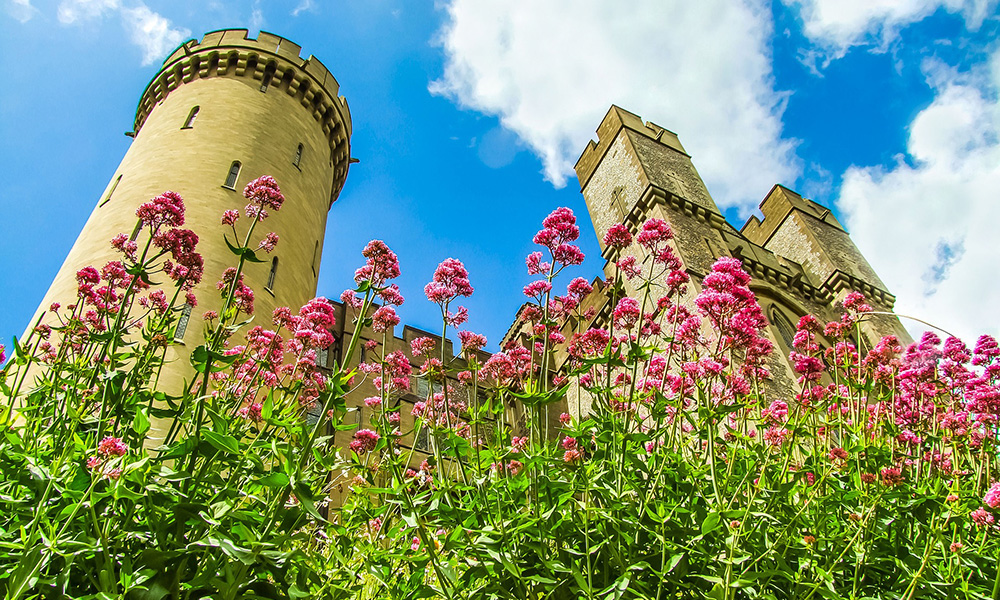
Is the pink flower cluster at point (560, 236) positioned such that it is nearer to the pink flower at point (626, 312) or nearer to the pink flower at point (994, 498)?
the pink flower at point (626, 312)

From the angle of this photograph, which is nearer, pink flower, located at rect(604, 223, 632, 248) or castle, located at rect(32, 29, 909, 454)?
pink flower, located at rect(604, 223, 632, 248)

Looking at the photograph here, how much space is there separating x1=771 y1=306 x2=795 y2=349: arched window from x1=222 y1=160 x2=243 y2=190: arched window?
47.1 ft

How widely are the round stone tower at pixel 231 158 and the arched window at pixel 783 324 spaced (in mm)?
12853

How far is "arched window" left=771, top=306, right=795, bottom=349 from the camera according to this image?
701 inches

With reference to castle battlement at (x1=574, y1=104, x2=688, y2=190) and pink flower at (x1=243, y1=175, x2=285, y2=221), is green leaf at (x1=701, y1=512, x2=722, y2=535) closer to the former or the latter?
pink flower at (x1=243, y1=175, x2=285, y2=221)

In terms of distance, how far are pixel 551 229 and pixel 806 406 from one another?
1779 millimetres

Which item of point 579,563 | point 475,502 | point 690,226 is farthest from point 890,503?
point 690,226

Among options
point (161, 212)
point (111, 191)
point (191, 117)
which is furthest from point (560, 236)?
point (191, 117)

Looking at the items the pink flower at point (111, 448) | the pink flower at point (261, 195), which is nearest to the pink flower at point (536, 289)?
the pink flower at point (261, 195)

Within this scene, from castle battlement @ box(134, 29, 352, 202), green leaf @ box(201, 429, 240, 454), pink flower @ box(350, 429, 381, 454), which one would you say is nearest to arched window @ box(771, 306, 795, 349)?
castle battlement @ box(134, 29, 352, 202)

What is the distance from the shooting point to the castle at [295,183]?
1160cm

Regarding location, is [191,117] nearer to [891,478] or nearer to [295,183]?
[295,183]

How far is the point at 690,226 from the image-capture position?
1850cm

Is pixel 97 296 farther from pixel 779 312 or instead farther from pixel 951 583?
pixel 779 312
